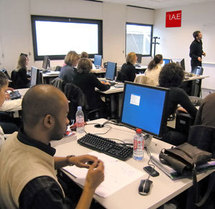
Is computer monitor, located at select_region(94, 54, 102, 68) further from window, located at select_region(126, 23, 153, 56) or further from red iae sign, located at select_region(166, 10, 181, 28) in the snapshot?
red iae sign, located at select_region(166, 10, 181, 28)

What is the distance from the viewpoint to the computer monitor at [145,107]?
4.90 feet

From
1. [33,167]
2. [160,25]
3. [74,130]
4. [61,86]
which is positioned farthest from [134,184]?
[160,25]

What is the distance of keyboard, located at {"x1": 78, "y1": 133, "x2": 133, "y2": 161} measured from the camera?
4.88 ft

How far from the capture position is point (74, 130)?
1.97m

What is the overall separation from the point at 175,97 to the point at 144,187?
1.43 meters

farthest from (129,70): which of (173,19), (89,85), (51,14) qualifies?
(173,19)

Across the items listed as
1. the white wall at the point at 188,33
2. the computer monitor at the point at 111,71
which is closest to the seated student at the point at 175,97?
the computer monitor at the point at 111,71

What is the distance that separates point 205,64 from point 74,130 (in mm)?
6904

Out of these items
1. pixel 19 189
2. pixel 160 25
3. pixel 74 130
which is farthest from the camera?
pixel 160 25

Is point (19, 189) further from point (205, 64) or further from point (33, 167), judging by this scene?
point (205, 64)

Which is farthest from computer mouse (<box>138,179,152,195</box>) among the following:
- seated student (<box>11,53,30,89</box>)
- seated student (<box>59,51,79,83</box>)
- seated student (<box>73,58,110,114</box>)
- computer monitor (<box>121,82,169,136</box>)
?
seated student (<box>11,53,30,89</box>)

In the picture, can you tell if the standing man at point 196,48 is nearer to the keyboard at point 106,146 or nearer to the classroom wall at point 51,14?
the classroom wall at point 51,14

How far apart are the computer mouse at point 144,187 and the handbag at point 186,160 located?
20 centimetres

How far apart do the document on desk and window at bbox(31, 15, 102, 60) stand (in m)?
5.68
